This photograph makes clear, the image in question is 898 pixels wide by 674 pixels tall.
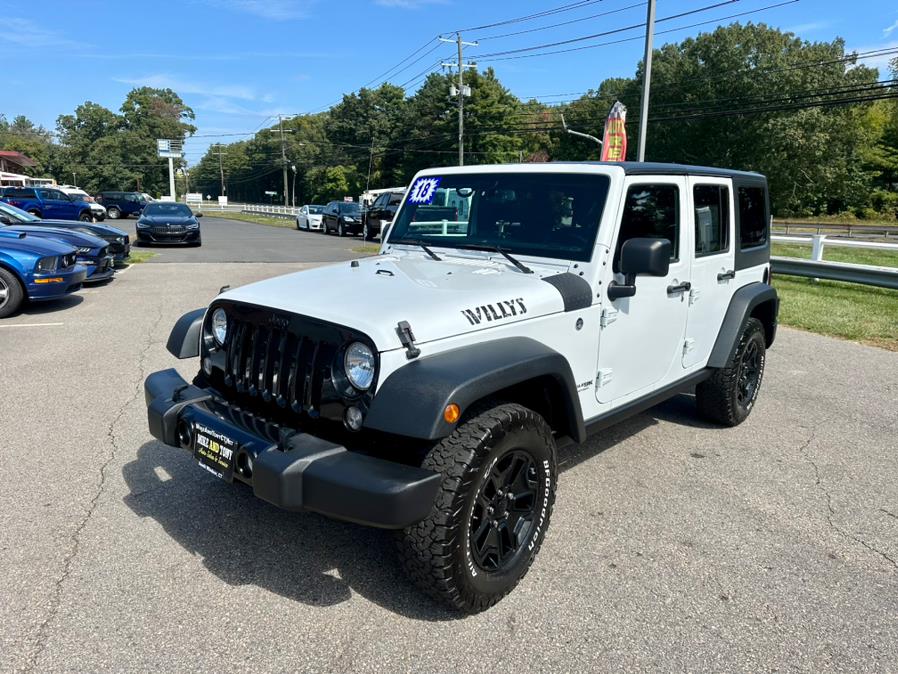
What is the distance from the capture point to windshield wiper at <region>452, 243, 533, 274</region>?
3381 millimetres

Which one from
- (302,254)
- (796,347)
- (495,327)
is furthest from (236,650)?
(302,254)

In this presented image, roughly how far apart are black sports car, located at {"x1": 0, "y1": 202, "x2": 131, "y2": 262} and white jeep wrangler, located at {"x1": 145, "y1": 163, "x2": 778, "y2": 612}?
1052 centimetres

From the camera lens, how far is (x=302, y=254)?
60.5ft

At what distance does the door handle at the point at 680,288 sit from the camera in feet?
12.8

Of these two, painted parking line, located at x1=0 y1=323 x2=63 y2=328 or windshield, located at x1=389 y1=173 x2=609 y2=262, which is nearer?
windshield, located at x1=389 y1=173 x2=609 y2=262

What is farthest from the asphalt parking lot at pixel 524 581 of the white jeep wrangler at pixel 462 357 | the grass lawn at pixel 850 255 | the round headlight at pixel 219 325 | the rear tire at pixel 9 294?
the grass lawn at pixel 850 255

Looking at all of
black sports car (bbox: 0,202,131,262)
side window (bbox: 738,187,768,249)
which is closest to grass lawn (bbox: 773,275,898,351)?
side window (bbox: 738,187,768,249)

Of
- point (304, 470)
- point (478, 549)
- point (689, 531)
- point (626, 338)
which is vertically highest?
point (626, 338)

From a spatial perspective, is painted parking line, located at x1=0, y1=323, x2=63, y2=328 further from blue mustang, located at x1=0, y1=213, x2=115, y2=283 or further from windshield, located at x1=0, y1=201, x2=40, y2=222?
windshield, located at x1=0, y1=201, x2=40, y2=222

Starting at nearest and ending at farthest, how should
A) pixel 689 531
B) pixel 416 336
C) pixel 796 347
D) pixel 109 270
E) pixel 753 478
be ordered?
pixel 416 336 < pixel 689 531 < pixel 753 478 < pixel 796 347 < pixel 109 270

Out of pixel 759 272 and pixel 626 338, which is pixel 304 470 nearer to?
pixel 626 338

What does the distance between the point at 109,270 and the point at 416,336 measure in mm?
10164

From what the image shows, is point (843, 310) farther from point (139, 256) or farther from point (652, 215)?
point (139, 256)

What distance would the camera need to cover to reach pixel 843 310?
9914 mm
